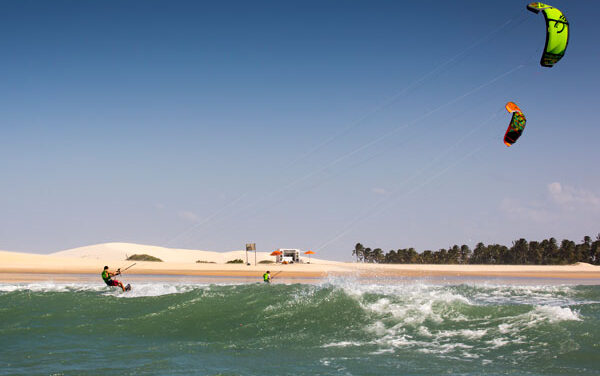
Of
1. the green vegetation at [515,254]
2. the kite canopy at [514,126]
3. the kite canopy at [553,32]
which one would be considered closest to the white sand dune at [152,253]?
the green vegetation at [515,254]

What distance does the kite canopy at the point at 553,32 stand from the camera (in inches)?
625

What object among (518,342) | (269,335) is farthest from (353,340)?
(518,342)

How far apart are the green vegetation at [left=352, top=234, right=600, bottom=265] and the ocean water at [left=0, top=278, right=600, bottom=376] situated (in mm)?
51930

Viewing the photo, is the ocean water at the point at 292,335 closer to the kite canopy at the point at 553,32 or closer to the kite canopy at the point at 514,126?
the kite canopy at the point at 514,126

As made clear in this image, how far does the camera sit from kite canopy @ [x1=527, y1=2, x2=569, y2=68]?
52.1 feet

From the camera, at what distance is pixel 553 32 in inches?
627

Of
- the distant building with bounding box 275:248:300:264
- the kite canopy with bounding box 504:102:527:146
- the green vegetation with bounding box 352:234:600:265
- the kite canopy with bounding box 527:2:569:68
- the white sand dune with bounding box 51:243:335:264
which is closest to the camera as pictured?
the kite canopy with bounding box 527:2:569:68

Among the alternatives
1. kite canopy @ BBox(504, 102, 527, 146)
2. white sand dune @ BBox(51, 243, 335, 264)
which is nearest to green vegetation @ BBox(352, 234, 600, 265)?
white sand dune @ BBox(51, 243, 335, 264)

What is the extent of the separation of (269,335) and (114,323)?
393 cm

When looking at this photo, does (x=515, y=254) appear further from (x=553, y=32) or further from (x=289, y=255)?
(x=553, y=32)

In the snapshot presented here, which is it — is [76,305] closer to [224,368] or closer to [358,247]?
[224,368]

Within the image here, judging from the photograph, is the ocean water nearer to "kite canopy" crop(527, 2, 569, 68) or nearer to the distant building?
"kite canopy" crop(527, 2, 569, 68)

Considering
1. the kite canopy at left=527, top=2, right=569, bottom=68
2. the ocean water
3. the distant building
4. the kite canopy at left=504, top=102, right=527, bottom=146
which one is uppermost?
the kite canopy at left=527, top=2, right=569, bottom=68

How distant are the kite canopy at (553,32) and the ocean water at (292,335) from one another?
295 inches
